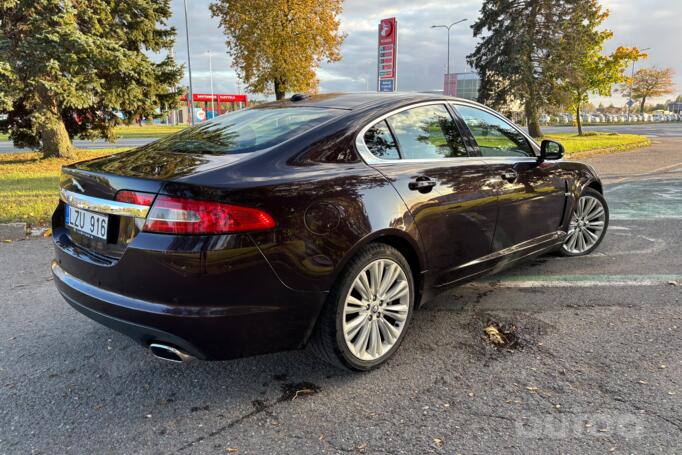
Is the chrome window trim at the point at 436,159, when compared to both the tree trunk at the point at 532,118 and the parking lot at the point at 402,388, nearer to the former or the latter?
the parking lot at the point at 402,388

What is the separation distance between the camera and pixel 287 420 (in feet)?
8.16

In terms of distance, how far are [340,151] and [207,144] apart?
82cm

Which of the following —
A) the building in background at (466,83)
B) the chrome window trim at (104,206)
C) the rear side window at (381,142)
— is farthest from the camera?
the building in background at (466,83)

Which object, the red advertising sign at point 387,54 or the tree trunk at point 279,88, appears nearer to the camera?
the red advertising sign at point 387,54

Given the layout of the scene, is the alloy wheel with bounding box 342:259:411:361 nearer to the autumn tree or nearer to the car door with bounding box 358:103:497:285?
the car door with bounding box 358:103:497:285

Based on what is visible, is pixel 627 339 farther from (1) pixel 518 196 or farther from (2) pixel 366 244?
(2) pixel 366 244

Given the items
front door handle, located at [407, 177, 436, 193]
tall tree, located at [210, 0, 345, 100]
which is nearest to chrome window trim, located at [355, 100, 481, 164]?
front door handle, located at [407, 177, 436, 193]

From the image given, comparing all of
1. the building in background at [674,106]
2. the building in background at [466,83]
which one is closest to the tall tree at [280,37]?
the building in background at [466,83]

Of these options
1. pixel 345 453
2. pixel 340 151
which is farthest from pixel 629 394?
pixel 340 151

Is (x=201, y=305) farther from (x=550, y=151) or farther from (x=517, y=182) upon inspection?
(x=550, y=151)

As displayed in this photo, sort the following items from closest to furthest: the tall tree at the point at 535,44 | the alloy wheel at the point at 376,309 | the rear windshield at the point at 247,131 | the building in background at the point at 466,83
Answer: the alloy wheel at the point at 376,309 < the rear windshield at the point at 247,131 < the tall tree at the point at 535,44 < the building in background at the point at 466,83

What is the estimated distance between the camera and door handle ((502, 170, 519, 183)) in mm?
3694

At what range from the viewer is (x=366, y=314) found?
2840 mm

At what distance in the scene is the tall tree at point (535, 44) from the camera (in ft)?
89.5
